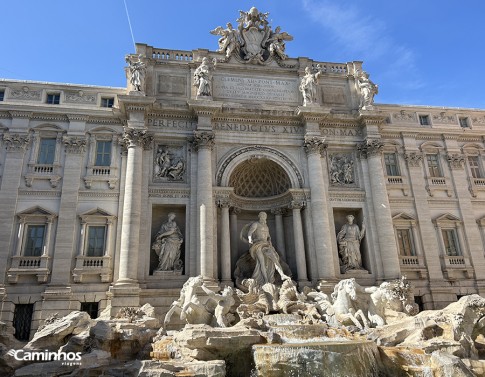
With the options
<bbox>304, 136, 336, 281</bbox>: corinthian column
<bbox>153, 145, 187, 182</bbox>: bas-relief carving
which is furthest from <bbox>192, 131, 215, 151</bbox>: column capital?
<bbox>304, 136, 336, 281</bbox>: corinthian column

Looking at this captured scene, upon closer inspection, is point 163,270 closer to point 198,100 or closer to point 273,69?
point 198,100

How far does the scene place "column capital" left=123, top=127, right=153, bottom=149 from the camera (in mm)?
20109

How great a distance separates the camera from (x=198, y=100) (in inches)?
825

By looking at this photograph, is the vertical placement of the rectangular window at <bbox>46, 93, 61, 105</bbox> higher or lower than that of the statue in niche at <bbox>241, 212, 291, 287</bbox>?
higher

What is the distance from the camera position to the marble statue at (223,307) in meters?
15.3

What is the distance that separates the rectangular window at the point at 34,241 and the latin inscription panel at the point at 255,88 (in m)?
11.6

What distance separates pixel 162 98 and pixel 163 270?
→ 9457 millimetres

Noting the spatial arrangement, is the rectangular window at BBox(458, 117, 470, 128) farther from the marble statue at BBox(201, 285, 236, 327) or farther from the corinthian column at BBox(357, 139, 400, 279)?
the marble statue at BBox(201, 285, 236, 327)

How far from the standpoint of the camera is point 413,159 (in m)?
23.9

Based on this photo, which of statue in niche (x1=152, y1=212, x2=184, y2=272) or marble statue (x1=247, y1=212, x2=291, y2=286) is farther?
marble statue (x1=247, y1=212, x2=291, y2=286)

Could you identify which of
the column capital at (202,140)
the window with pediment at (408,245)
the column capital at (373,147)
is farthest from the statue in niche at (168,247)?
the window with pediment at (408,245)

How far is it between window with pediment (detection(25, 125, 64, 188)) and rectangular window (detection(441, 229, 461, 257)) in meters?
21.5

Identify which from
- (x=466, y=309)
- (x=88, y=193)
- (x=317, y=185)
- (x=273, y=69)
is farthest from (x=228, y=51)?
(x=466, y=309)

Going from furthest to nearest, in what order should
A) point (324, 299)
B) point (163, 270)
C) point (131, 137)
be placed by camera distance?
point (131, 137)
point (163, 270)
point (324, 299)
